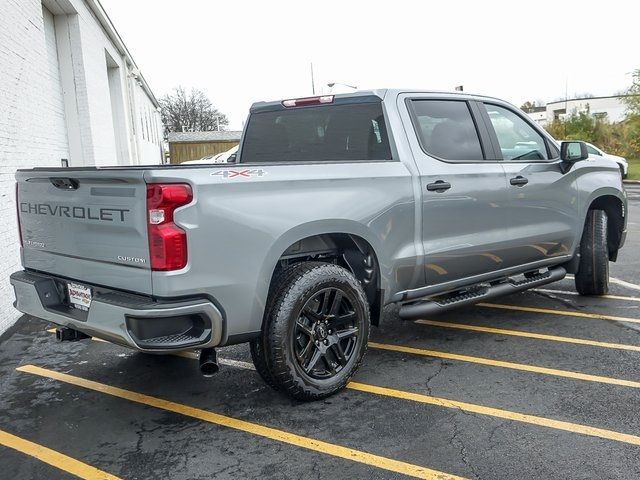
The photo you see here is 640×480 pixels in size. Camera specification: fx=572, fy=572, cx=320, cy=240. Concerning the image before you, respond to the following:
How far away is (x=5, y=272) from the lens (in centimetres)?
564

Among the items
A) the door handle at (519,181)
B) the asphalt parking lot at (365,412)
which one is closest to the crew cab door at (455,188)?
the door handle at (519,181)

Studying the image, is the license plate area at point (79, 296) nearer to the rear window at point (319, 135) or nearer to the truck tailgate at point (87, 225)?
the truck tailgate at point (87, 225)

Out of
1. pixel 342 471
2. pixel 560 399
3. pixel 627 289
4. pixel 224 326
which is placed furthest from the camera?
pixel 627 289

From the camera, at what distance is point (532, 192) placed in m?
4.99

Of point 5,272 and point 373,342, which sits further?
point 5,272

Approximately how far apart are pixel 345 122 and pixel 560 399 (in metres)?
2.46

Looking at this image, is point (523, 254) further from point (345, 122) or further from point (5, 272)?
point (5, 272)

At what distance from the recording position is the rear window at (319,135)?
4.26 metres

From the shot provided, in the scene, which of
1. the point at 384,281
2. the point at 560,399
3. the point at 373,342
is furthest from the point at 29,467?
the point at 560,399

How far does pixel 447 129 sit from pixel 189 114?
70604mm

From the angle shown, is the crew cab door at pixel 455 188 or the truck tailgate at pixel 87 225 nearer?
the truck tailgate at pixel 87 225

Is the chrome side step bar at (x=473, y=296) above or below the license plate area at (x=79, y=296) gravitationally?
below

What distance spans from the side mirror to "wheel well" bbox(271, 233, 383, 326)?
2.43 metres

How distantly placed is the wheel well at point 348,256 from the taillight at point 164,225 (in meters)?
0.88
